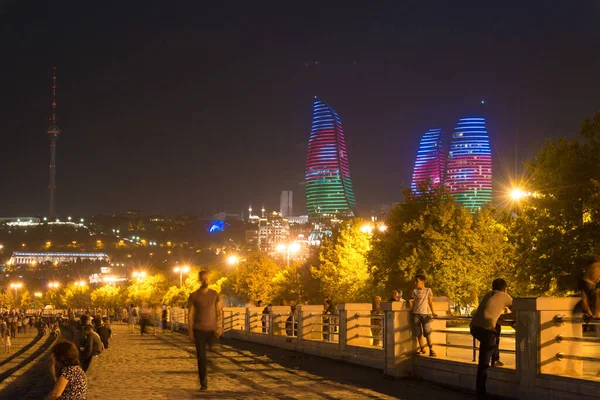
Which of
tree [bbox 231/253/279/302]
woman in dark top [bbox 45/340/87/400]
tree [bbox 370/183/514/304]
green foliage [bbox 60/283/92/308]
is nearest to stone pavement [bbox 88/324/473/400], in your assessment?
woman in dark top [bbox 45/340/87/400]

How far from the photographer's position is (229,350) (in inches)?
1029

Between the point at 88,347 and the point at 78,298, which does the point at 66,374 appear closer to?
the point at 88,347

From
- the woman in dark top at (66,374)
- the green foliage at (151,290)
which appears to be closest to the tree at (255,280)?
the green foliage at (151,290)

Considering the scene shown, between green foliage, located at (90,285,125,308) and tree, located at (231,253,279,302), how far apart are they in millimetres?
70736

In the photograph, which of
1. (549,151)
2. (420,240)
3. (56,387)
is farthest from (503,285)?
(420,240)

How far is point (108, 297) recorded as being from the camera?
17262cm

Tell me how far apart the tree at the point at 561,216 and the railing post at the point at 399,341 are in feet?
72.0

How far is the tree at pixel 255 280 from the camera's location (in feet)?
318

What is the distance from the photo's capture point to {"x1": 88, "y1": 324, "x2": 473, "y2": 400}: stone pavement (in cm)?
1300

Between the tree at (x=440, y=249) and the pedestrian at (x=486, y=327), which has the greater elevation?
the tree at (x=440, y=249)

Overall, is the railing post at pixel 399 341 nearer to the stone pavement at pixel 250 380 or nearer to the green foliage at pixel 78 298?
the stone pavement at pixel 250 380

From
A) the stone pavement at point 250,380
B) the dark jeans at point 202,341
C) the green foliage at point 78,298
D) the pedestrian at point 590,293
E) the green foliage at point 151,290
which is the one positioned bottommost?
the green foliage at point 78,298

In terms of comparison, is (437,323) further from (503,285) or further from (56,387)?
(56,387)

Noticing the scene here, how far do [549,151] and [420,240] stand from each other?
42.4ft
